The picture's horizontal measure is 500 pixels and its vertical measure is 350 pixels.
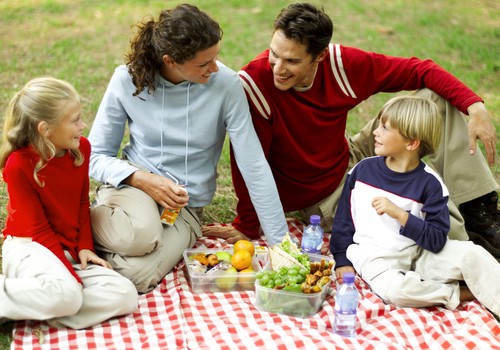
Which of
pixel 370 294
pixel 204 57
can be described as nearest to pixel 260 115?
pixel 204 57

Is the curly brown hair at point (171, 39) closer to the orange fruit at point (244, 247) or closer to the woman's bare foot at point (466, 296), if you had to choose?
the orange fruit at point (244, 247)

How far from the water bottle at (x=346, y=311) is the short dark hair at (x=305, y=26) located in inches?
52.0

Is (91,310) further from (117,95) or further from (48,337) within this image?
(117,95)

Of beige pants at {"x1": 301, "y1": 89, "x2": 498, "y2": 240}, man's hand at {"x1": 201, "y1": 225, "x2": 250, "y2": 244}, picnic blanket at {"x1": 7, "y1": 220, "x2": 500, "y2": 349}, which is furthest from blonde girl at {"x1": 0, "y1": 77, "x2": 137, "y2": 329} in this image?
beige pants at {"x1": 301, "y1": 89, "x2": 498, "y2": 240}

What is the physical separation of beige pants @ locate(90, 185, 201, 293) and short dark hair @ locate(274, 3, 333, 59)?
118 centimetres

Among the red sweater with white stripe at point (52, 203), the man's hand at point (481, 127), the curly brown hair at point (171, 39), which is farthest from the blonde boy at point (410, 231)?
the red sweater with white stripe at point (52, 203)

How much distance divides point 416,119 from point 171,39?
53.0 inches

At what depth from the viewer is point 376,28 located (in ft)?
29.8

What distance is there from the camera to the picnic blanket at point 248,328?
359 centimetres

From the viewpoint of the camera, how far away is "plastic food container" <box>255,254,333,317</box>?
12.6 feet

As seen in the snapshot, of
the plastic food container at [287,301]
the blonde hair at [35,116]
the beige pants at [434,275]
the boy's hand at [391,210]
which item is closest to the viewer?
the blonde hair at [35,116]

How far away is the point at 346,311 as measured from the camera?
371cm

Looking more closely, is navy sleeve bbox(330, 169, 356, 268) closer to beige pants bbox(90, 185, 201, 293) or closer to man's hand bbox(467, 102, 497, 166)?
man's hand bbox(467, 102, 497, 166)

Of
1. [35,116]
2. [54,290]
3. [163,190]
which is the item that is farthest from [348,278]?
[35,116]
